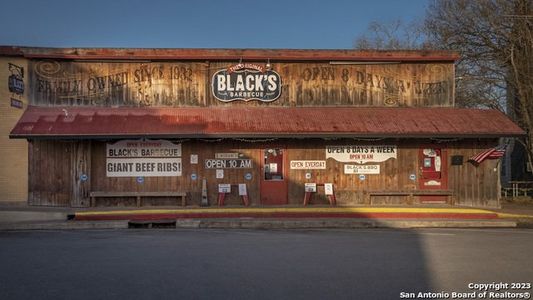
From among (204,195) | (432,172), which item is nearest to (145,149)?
(204,195)

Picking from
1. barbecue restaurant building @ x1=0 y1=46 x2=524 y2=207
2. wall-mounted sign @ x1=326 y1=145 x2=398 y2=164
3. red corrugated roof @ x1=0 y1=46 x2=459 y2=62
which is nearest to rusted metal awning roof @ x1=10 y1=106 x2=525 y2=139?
barbecue restaurant building @ x1=0 y1=46 x2=524 y2=207

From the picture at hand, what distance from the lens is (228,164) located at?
19906 mm

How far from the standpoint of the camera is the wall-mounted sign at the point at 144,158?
1977cm

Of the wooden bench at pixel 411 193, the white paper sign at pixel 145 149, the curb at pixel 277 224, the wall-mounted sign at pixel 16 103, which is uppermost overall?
the wall-mounted sign at pixel 16 103

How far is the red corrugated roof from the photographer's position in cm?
1969

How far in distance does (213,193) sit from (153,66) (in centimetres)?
520

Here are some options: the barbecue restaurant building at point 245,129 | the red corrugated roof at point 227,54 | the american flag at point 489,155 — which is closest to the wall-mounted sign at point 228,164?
the barbecue restaurant building at point 245,129

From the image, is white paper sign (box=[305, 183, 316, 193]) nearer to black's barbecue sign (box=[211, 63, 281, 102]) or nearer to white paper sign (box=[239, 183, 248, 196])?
white paper sign (box=[239, 183, 248, 196])

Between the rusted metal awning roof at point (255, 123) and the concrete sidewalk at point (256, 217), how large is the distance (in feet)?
8.26

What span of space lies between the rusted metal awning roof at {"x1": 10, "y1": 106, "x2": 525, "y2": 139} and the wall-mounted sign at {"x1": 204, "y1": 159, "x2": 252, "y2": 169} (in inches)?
59.1

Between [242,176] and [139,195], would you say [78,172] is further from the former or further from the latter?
[242,176]

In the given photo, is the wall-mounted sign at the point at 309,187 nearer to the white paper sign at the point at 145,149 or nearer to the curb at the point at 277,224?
the curb at the point at 277,224

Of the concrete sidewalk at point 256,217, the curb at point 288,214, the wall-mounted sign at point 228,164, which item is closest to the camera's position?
the concrete sidewalk at point 256,217

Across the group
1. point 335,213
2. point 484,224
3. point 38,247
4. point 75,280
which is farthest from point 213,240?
point 484,224
